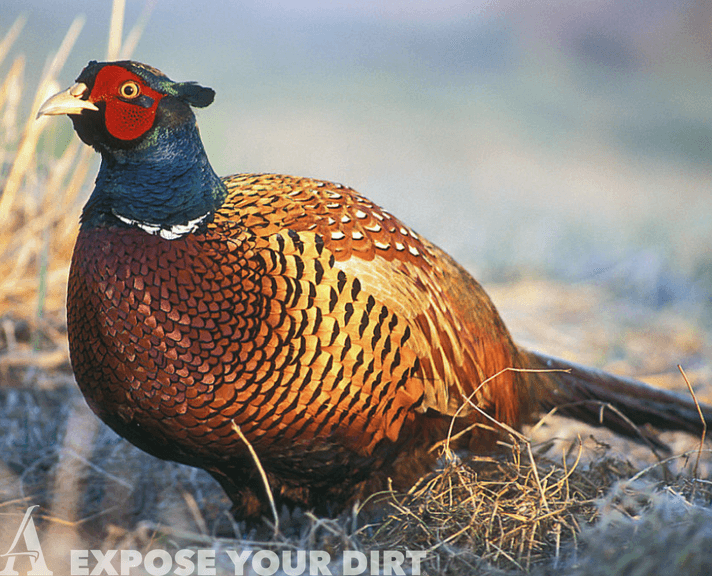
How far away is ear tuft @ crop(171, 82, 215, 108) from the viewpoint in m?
2.29

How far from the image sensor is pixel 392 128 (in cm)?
1066

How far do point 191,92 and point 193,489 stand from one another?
178cm

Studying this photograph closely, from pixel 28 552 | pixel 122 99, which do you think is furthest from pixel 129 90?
pixel 28 552

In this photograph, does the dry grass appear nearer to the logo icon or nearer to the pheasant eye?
the logo icon

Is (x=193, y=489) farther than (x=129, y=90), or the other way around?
(x=193, y=489)

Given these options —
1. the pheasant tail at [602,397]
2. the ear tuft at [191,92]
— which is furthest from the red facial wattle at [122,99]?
the pheasant tail at [602,397]

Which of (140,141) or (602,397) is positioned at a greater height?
(140,141)

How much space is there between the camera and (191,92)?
90.4 inches

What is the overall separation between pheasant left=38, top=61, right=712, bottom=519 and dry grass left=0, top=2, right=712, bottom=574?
0.26 meters

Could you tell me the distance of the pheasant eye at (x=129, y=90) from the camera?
222cm

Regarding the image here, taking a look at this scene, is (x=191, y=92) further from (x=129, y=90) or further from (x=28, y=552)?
(x=28, y=552)

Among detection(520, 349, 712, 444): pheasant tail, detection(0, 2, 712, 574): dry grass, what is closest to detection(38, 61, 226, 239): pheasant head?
detection(0, 2, 712, 574): dry grass

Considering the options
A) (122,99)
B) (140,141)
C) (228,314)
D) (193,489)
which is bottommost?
(193,489)

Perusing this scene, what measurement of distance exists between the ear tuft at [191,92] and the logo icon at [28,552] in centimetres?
147
